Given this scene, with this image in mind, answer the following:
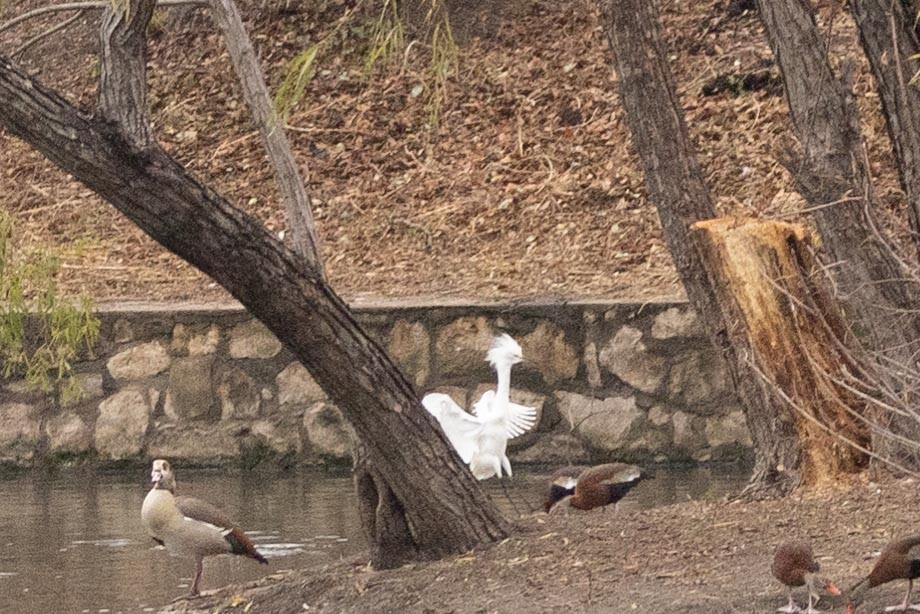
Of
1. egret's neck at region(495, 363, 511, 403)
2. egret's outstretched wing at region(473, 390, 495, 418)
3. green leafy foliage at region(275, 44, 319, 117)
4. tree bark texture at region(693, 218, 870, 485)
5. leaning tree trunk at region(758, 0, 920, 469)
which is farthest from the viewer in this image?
egret's outstretched wing at region(473, 390, 495, 418)

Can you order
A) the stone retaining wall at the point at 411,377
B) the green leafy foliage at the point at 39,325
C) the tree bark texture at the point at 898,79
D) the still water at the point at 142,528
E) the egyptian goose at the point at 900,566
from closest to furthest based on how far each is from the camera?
the egyptian goose at the point at 900,566 < the tree bark texture at the point at 898,79 < the still water at the point at 142,528 < the green leafy foliage at the point at 39,325 < the stone retaining wall at the point at 411,377

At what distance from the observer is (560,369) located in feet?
35.2

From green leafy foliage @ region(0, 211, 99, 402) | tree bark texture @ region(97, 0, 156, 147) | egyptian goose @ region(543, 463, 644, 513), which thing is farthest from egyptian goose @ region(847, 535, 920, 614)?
green leafy foliage @ region(0, 211, 99, 402)

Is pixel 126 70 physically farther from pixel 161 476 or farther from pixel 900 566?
pixel 900 566

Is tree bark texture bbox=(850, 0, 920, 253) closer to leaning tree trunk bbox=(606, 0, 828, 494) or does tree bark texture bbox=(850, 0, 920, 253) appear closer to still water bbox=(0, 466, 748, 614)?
leaning tree trunk bbox=(606, 0, 828, 494)

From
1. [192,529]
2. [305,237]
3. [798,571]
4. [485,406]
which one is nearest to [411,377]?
Result: [485,406]

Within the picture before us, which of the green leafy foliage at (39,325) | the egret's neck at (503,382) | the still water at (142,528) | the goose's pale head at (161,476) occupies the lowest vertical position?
the still water at (142,528)

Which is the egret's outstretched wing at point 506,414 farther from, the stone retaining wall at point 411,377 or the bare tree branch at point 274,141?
the bare tree branch at point 274,141

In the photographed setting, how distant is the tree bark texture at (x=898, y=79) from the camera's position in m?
6.44

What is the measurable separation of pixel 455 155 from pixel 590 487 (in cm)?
682

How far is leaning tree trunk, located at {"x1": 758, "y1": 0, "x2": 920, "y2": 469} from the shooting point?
7004mm

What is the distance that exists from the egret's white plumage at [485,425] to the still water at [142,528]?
0.30 metres

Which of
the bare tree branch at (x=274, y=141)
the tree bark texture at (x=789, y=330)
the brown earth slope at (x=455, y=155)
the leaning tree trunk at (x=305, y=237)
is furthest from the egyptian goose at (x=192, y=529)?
the brown earth slope at (x=455, y=155)

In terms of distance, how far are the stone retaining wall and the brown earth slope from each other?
0.56m
